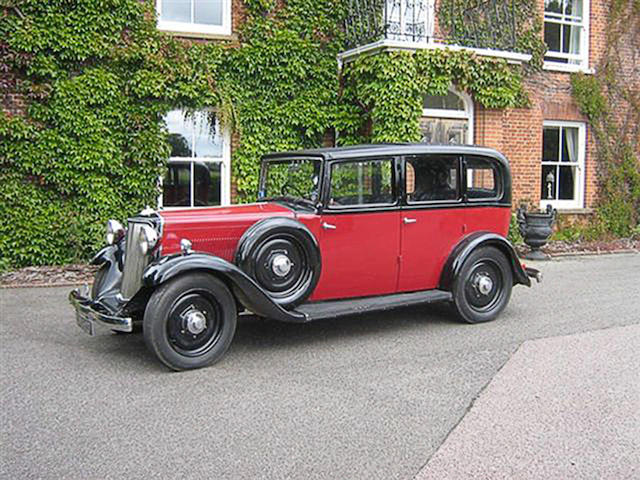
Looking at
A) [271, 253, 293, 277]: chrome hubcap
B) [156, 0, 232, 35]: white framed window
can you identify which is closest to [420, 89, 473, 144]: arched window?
[156, 0, 232, 35]: white framed window

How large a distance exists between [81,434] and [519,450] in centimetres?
254

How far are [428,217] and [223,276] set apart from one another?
2.26m

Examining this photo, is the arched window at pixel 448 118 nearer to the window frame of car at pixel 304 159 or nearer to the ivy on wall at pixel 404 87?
the ivy on wall at pixel 404 87

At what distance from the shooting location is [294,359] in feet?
18.5

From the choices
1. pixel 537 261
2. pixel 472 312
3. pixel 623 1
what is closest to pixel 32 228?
pixel 472 312

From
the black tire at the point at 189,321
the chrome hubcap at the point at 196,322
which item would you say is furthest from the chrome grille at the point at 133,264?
the chrome hubcap at the point at 196,322

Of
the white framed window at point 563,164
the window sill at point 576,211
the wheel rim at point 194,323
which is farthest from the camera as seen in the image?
the white framed window at point 563,164

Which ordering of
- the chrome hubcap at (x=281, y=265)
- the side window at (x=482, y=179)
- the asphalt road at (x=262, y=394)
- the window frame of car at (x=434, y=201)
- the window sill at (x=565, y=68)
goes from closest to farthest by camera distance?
the asphalt road at (x=262, y=394), the chrome hubcap at (x=281, y=265), the window frame of car at (x=434, y=201), the side window at (x=482, y=179), the window sill at (x=565, y=68)

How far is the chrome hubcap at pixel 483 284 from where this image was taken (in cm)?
688

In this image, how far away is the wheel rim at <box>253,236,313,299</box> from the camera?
221 inches

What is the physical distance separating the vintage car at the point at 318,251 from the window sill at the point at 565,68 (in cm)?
695

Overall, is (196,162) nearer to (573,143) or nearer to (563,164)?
(563,164)

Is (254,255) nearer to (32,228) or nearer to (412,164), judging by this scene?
(412,164)

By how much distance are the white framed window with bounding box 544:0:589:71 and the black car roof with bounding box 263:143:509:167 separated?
24.3ft
